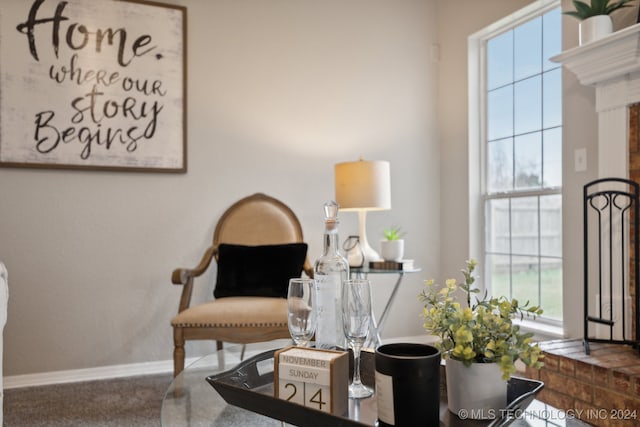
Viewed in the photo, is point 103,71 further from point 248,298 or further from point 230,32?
point 248,298

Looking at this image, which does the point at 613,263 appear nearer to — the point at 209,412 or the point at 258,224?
the point at 258,224

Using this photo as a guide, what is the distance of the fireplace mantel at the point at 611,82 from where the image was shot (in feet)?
7.43

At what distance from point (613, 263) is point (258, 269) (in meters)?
1.72

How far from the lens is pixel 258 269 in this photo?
2.68 metres

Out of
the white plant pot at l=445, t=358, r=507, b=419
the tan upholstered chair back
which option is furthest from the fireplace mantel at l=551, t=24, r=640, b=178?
the white plant pot at l=445, t=358, r=507, b=419

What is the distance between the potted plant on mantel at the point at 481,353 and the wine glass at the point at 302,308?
0.32 metres

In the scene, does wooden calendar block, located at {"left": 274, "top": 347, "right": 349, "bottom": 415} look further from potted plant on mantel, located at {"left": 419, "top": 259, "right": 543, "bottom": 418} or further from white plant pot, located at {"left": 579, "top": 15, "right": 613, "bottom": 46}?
white plant pot, located at {"left": 579, "top": 15, "right": 613, "bottom": 46}

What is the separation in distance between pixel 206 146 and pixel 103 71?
70cm

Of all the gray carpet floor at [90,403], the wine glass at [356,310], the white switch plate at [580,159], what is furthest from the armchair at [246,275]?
the white switch plate at [580,159]

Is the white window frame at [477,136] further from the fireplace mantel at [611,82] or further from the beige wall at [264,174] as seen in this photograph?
the fireplace mantel at [611,82]

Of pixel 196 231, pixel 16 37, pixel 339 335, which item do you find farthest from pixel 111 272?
pixel 339 335

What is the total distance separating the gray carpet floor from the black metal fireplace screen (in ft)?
6.54

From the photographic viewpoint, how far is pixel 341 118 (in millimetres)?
3473

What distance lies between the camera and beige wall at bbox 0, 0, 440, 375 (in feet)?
9.15
